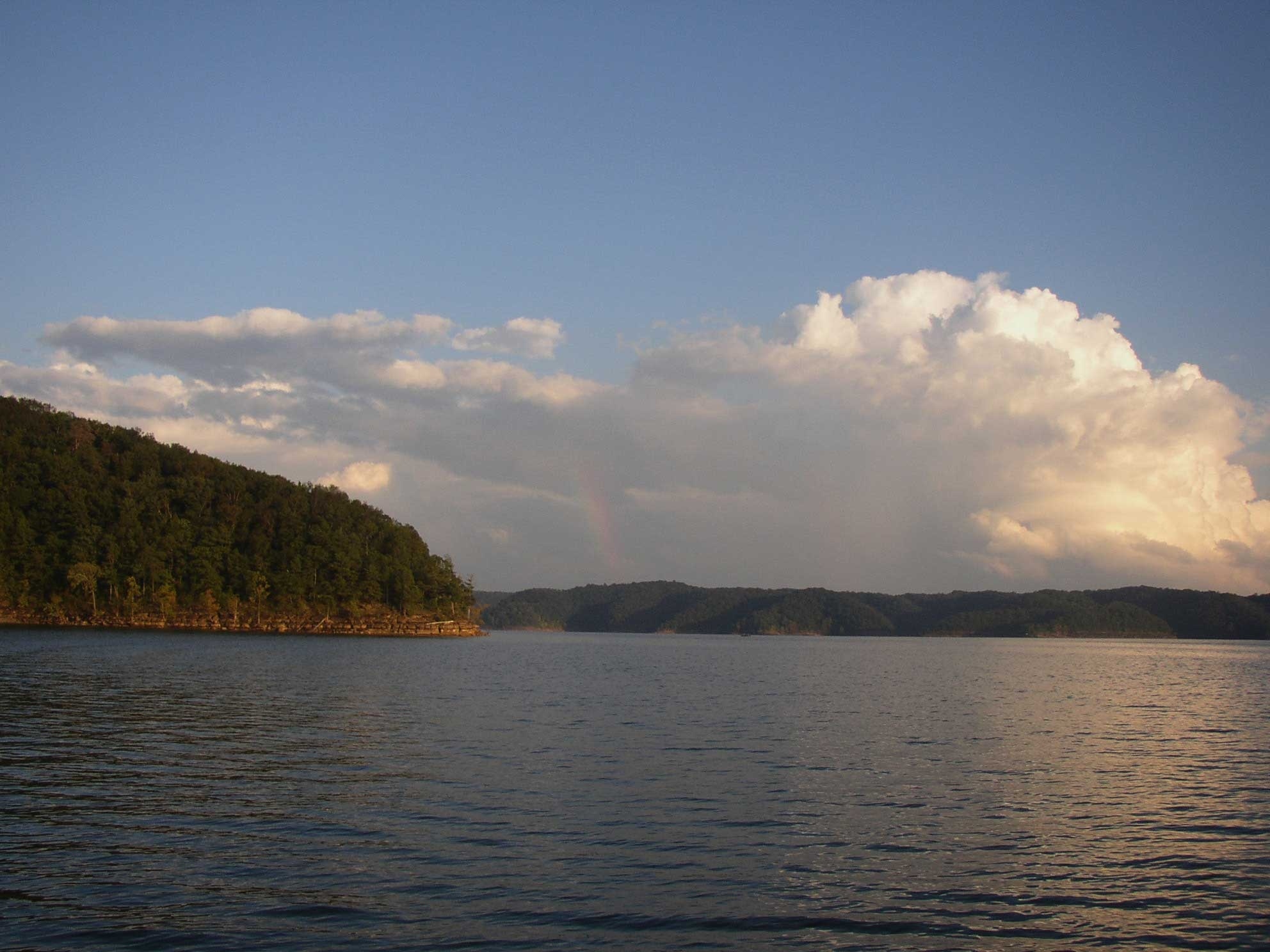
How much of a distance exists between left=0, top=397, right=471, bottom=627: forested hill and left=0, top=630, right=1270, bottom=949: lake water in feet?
420

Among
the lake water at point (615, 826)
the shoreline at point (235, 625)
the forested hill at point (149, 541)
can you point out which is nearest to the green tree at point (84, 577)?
the forested hill at point (149, 541)

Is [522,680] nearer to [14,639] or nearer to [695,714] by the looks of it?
[695,714]

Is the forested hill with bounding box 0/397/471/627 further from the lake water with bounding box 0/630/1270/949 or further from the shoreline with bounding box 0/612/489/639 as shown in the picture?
the lake water with bounding box 0/630/1270/949

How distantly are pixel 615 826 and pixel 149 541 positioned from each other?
578 ft

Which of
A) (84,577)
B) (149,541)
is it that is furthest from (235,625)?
(84,577)

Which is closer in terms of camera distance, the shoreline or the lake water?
the lake water

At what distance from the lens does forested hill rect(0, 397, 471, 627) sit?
161 meters

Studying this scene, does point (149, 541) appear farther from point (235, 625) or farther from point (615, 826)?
point (615, 826)

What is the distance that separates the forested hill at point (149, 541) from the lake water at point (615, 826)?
420ft

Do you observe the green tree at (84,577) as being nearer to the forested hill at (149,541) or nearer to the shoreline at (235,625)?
the forested hill at (149,541)

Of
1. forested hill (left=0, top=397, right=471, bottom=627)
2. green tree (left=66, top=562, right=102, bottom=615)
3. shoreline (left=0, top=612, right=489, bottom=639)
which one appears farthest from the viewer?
forested hill (left=0, top=397, right=471, bottom=627)

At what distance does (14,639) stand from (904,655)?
12628 centimetres

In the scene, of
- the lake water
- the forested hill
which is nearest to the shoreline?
the forested hill

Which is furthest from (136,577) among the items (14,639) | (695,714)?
(695,714)
